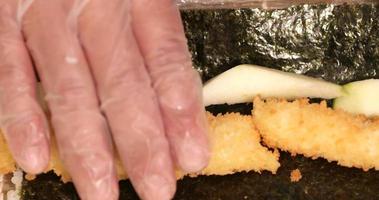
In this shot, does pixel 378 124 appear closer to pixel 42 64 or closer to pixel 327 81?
pixel 327 81

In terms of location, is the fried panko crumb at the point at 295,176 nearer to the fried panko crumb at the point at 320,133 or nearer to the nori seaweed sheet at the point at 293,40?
the fried panko crumb at the point at 320,133

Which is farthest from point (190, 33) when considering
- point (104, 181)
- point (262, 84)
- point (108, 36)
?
point (104, 181)

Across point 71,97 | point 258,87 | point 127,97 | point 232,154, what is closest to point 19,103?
point 71,97

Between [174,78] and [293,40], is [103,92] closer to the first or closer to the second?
[174,78]

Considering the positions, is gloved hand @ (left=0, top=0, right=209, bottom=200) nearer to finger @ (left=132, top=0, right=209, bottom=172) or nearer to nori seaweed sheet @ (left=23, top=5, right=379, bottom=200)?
finger @ (left=132, top=0, right=209, bottom=172)

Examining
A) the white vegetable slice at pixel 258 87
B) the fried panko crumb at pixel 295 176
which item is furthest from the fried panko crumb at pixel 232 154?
the white vegetable slice at pixel 258 87

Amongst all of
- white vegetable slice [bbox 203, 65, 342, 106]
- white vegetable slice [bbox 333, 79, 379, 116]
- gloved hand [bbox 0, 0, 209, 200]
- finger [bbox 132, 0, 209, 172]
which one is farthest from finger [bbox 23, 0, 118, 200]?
white vegetable slice [bbox 333, 79, 379, 116]

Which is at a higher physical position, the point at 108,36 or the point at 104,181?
the point at 108,36
